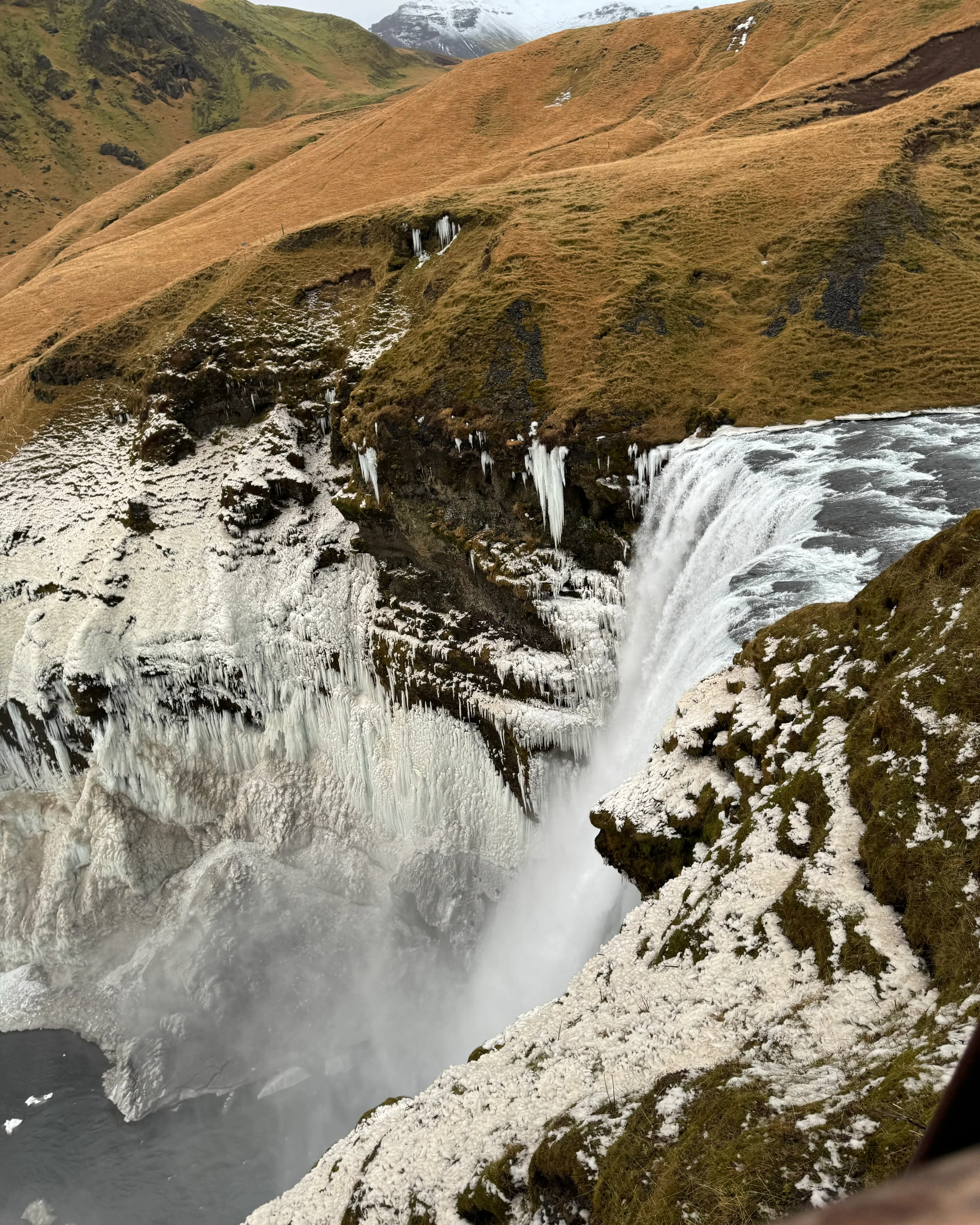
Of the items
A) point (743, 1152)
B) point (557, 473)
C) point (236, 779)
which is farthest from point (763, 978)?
point (236, 779)

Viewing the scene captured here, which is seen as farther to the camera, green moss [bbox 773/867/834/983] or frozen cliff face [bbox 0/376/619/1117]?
frozen cliff face [bbox 0/376/619/1117]

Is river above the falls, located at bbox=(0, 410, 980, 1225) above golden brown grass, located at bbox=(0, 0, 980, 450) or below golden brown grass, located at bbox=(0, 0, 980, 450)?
below

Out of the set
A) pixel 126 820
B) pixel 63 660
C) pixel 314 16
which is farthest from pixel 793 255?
pixel 314 16

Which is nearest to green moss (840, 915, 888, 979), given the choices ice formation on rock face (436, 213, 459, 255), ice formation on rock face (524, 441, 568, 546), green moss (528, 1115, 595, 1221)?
green moss (528, 1115, 595, 1221)

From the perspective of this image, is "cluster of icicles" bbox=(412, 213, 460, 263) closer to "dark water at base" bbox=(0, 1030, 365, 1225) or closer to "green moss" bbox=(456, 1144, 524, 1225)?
"dark water at base" bbox=(0, 1030, 365, 1225)

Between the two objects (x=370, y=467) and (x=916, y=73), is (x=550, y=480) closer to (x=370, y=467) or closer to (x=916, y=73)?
(x=370, y=467)

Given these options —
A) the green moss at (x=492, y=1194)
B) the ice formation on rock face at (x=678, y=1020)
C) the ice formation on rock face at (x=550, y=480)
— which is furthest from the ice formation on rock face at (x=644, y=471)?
the green moss at (x=492, y=1194)

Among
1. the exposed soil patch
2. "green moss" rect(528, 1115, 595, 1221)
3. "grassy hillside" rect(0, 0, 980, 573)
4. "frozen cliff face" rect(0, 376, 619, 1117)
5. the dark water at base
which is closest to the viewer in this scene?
"green moss" rect(528, 1115, 595, 1221)

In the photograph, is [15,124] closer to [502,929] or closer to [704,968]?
[502,929]
